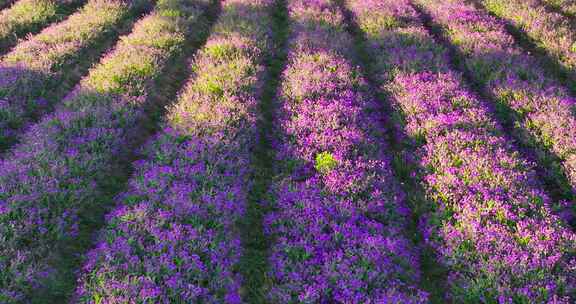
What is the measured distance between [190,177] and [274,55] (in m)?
5.02

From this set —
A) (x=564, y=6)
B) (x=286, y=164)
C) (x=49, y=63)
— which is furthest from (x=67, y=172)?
(x=564, y=6)

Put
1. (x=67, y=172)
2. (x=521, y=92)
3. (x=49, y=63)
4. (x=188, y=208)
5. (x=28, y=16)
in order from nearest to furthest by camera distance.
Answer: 1. (x=188, y=208)
2. (x=67, y=172)
3. (x=521, y=92)
4. (x=49, y=63)
5. (x=28, y=16)

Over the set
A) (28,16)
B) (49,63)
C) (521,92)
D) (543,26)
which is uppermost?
(28,16)

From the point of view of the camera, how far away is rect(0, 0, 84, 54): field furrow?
11.1 m

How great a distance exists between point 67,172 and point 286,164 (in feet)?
9.56

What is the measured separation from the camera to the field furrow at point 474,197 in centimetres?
501

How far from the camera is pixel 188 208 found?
5.80m

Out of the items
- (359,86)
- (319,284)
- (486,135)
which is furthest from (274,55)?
(319,284)

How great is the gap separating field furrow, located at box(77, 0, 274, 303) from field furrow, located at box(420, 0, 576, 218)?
4371 millimetres

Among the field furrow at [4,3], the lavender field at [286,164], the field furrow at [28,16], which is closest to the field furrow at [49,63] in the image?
the lavender field at [286,164]

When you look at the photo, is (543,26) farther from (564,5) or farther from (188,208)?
(188,208)

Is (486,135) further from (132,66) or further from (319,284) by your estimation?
(132,66)

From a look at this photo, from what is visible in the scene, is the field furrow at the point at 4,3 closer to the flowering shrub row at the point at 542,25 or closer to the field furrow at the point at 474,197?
the field furrow at the point at 474,197

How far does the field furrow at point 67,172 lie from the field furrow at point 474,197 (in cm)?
424
